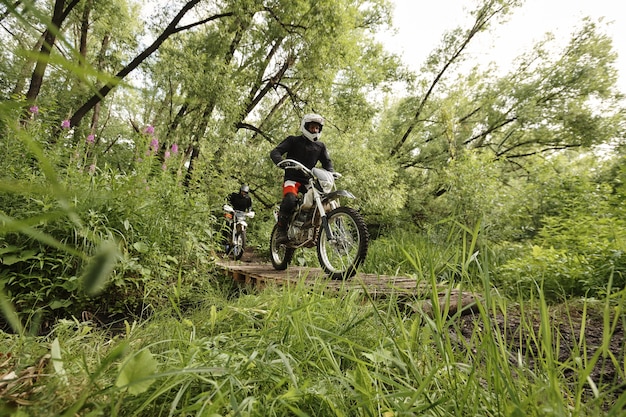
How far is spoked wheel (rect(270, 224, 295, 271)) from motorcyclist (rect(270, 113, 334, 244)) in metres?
0.19

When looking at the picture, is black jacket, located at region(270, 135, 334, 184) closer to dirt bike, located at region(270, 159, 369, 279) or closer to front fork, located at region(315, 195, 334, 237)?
dirt bike, located at region(270, 159, 369, 279)

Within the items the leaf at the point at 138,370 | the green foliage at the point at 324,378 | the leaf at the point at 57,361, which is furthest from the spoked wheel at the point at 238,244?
the leaf at the point at 138,370

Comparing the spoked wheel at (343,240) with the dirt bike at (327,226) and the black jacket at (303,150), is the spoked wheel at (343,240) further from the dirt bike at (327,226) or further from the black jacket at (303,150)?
the black jacket at (303,150)

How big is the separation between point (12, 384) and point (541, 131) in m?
15.8

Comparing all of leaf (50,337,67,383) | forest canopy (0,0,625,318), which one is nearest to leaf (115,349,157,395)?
leaf (50,337,67,383)

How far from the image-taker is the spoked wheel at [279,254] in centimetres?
418

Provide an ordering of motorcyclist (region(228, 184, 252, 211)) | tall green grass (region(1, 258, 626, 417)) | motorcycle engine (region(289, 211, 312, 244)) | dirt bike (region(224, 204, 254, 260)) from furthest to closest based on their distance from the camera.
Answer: motorcyclist (region(228, 184, 252, 211))
dirt bike (region(224, 204, 254, 260))
motorcycle engine (region(289, 211, 312, 244))
tall green grass (region(1, 258, 626, 417))

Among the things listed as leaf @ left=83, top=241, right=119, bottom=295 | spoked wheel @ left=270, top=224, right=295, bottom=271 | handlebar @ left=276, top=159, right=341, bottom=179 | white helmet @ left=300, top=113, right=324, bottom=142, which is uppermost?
white helmet @ left=300, top=113, right=324, bottom=142

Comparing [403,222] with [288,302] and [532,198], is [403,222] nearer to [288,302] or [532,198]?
[532,198]

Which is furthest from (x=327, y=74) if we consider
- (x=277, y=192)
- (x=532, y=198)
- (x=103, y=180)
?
(x=103, y=180)

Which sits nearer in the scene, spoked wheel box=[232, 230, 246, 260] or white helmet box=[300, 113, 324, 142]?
white helmet box=[300, 113, 324, 142]

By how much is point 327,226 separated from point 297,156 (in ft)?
4.50

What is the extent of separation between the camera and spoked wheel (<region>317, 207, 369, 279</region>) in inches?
116

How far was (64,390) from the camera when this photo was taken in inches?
30.3
